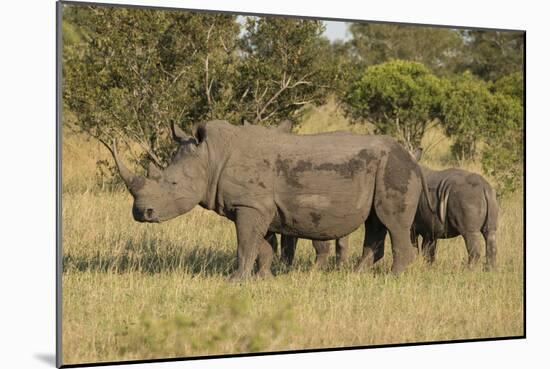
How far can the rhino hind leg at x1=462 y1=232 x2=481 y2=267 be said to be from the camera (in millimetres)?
13773

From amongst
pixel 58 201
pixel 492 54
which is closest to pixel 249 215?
pixel 58 201

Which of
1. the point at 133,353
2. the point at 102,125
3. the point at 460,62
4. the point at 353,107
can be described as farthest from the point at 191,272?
the point at 460,62

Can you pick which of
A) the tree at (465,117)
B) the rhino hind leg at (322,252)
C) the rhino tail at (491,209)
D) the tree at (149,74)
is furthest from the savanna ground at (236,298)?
the tree at (465,117)

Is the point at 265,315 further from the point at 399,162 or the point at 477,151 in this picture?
the point at 477,151

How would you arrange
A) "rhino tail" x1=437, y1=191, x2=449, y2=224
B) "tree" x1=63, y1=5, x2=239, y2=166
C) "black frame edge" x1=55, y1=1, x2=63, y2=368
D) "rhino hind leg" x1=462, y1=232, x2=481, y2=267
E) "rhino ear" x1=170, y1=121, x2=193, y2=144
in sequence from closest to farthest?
1. "black frame edge" x1=55, y1=1, x2=63, y2=368
2. "rhino ear" x1=170, y1=121, x2=193, y2=144
3. "rhino hind leg" x1=462, y1=232, x2=481, y2=267
4. "rhino tail" x1=437, y1=191, x2=449, y2=224
5. "tree" x1=63, y1=5, x2=239, y2=166

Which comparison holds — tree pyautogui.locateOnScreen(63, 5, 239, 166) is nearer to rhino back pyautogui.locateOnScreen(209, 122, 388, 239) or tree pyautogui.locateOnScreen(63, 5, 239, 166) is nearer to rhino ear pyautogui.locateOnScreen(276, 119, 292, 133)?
rhino ear pyautogui.locateOnScreen(276, 119, 292, 133)

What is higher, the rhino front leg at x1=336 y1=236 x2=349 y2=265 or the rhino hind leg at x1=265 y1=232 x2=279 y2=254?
the rhino hind leg at x1=265 y1=232 x2=279 y2=254

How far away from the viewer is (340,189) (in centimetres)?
1261

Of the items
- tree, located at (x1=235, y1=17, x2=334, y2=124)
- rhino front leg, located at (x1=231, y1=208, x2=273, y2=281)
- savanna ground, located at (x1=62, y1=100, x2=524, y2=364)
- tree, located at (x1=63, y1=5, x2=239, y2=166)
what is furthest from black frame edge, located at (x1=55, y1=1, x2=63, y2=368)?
tree, located at (x1=235, y1=17, x2=334, y2=124)

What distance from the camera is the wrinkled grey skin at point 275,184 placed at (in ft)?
40.6

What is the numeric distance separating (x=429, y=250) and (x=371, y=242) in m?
1.05

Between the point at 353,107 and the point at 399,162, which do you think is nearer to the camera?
the point at 399,162

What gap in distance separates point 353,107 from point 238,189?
10.1 meters

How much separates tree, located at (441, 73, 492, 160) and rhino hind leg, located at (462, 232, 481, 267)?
7.30 meters
